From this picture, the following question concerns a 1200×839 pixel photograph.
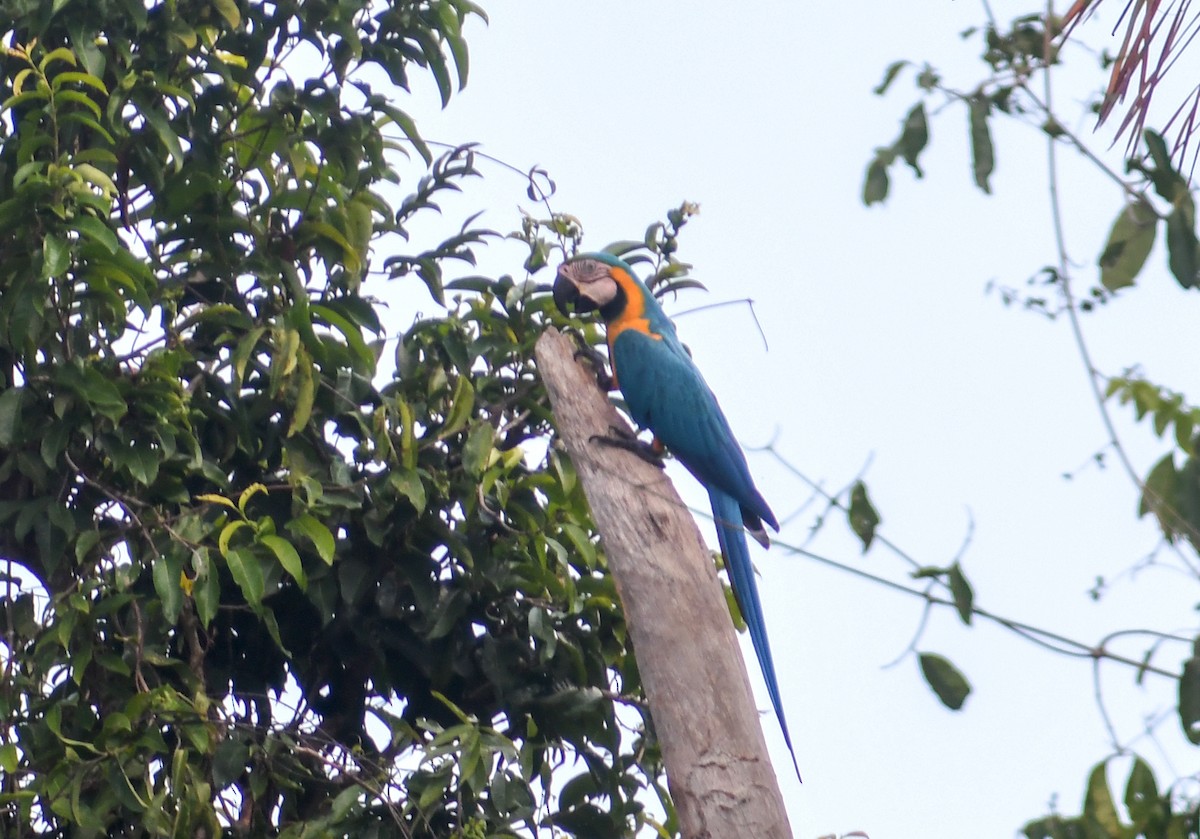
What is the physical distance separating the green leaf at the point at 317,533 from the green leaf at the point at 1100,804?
5.38ft

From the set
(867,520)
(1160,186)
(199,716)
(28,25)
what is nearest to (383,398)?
(199,716)

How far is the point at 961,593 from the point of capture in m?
1.15

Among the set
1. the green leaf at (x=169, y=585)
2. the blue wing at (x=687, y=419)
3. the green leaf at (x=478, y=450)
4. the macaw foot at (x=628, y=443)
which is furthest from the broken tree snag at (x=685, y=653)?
the green leaf at (x=169, y=585)

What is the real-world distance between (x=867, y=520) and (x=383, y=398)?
1654 millimetres

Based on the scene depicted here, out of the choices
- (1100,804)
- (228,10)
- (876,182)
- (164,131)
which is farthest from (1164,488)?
(228,10)

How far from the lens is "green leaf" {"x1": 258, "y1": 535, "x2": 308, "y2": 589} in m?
2.43

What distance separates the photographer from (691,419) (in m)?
3.03

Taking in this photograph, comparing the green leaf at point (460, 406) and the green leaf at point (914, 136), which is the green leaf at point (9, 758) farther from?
the green leaf at point (914, 136)

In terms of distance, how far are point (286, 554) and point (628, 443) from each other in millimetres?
687

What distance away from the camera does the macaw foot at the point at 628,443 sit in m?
2.61

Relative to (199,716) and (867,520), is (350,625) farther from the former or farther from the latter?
(867,520)

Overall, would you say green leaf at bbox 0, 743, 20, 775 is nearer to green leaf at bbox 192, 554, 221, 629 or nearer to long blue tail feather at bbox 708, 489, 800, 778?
green leaf at bbox 192, 554, 221, 629

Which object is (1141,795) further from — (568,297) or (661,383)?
(568,297)

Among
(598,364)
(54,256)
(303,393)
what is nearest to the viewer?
(54,256)
